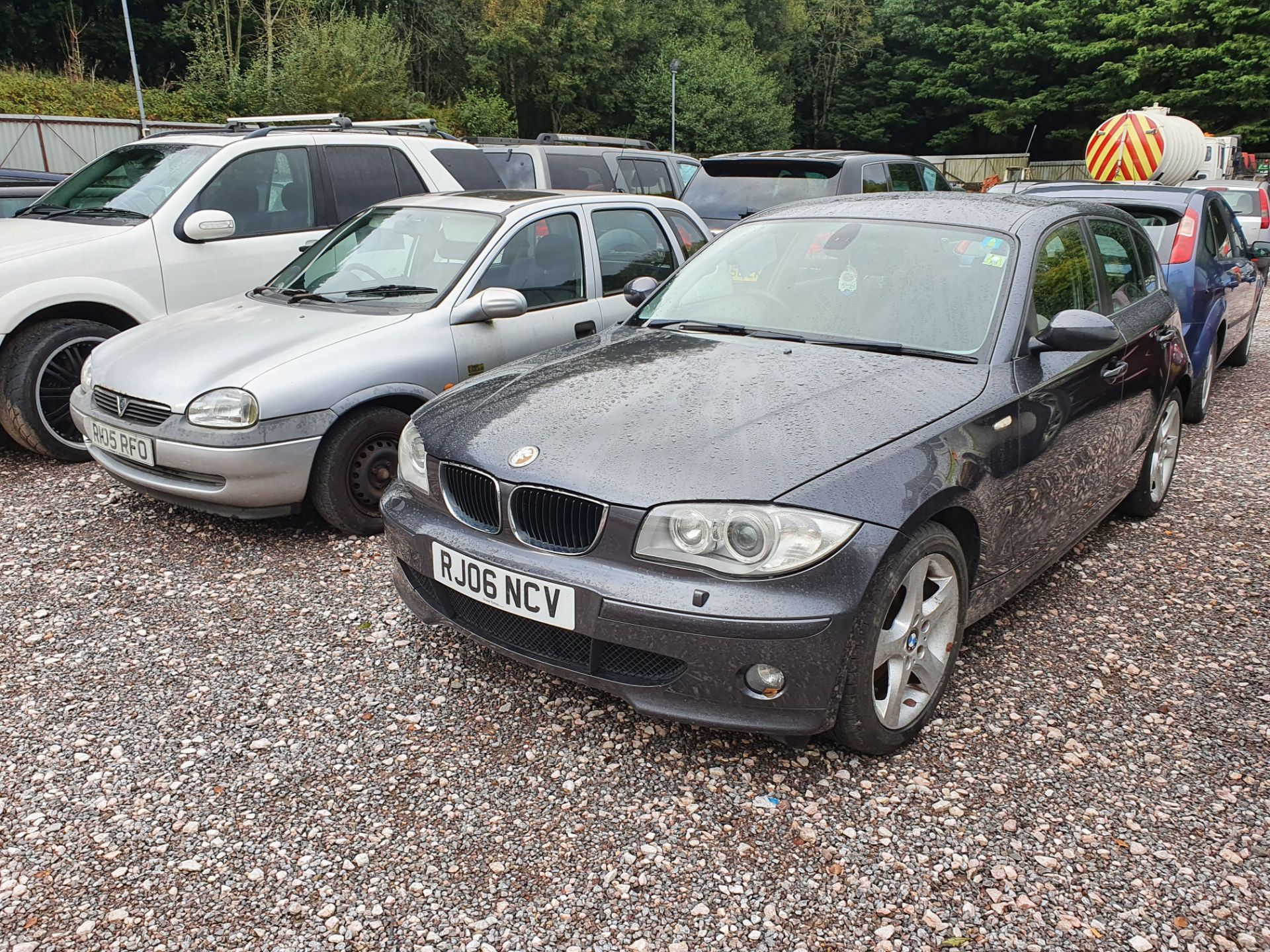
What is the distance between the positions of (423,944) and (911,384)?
2192mm

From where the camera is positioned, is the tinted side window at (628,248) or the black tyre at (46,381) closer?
the black tyre at (46,381)

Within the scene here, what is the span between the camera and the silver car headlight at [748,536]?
2.66m

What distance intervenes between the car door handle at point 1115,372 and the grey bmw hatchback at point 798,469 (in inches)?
0.9

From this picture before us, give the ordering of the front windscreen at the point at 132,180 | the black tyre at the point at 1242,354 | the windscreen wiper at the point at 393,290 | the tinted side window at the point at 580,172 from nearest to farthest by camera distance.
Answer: the windscreen wiper at the point at 393,290 → the front windscreen at the point at 132,180 → the black tyre at the point at 1242,354 → the tinted side window at the point at 580,172

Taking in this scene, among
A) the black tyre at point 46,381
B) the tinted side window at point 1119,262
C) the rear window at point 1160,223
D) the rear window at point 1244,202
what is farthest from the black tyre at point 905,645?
the rear window at point 1244,202

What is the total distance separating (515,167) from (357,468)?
18.5ft

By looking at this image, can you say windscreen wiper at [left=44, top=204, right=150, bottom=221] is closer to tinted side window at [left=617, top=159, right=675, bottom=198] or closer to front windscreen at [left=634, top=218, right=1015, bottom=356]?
front windscreen at [left=634, top=218, right=1015, bottom=356]

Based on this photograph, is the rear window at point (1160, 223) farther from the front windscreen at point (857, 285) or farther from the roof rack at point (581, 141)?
the roof rack at point (581, 141)

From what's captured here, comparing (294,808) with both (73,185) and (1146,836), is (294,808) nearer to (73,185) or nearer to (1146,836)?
(1146,836)

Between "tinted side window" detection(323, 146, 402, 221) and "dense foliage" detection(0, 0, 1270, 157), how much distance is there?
16.4m

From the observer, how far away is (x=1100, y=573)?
176 inches

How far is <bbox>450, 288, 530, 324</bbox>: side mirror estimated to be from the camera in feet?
16.0

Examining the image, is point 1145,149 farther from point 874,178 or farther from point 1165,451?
point 1165,451

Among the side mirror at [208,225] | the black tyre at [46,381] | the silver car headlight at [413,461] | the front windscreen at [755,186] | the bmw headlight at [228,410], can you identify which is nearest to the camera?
the silver car headlight at [413,461]
